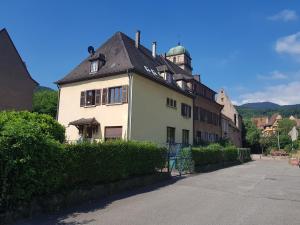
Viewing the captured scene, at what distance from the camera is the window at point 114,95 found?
24.8 metres

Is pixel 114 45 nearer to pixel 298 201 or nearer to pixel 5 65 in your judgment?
pixel 5 65

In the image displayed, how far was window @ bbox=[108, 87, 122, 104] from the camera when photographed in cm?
2484

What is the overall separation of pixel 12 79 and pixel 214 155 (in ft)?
71.9

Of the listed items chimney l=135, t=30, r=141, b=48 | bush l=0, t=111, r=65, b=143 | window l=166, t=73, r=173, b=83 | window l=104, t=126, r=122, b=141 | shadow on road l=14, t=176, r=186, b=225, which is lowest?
shadow on road l=14, t=176, r=186, b=225

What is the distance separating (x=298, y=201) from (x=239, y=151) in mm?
26377

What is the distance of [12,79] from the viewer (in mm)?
32812

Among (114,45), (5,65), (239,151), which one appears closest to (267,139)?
(239,151)

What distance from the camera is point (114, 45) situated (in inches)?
1142

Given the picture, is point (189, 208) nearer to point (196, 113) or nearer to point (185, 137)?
point (185, 137)

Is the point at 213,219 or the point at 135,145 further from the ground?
the point at 135,145

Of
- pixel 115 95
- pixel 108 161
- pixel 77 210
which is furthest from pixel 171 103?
pixel 77 210

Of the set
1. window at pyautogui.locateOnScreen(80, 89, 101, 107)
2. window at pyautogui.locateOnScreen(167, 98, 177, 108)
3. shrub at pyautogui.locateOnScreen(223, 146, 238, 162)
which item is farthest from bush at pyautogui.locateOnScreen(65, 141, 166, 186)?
shrub at pyautogui.locateOnScreen(223, 146, 238, 162)

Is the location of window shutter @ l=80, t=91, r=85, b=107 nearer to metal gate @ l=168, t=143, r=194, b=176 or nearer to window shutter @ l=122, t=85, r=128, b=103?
window shutter @ l=122, t=85, r=128, b=103

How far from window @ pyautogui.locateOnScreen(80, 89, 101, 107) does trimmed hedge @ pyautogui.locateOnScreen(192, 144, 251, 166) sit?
9.40 m
